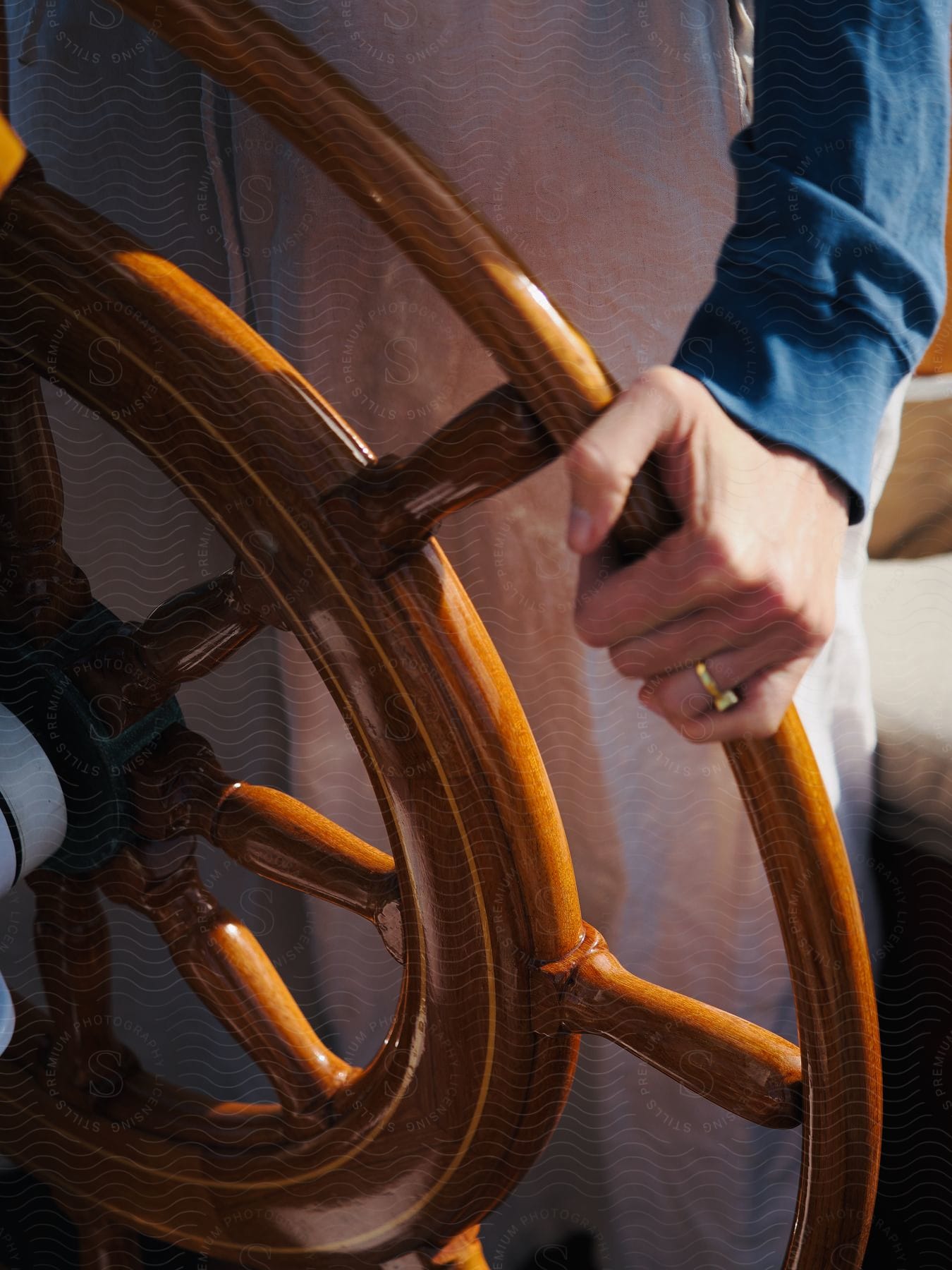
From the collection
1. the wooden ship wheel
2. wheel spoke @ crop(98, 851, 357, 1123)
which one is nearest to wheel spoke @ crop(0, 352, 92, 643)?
the wooden ship wheel

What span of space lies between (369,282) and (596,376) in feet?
0.76

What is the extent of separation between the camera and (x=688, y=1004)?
0.30m

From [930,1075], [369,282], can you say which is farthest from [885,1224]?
[369,282]

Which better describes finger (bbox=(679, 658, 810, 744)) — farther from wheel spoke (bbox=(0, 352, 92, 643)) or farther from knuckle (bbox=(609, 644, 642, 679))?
wheel spoke (bbox=(0, 352, 92, 643))

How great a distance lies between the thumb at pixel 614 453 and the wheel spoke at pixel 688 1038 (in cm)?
14

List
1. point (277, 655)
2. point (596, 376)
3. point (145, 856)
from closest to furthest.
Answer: point (596, 376)
point (145, 856)
point (277, 655)

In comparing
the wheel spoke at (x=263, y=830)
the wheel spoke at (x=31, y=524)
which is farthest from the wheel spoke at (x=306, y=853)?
the wheel spoke at (x=31, y=524)

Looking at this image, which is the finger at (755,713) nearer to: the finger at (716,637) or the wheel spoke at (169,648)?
the finger at (716,637)

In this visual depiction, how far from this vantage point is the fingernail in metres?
0.26

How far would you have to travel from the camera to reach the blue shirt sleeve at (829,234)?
0.29 meters

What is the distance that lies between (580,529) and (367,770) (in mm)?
114

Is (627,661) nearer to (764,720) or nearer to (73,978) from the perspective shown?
(764,720)

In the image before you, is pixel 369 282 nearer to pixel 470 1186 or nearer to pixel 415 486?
pixel 415 486

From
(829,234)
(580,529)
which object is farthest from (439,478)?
(829,234)
